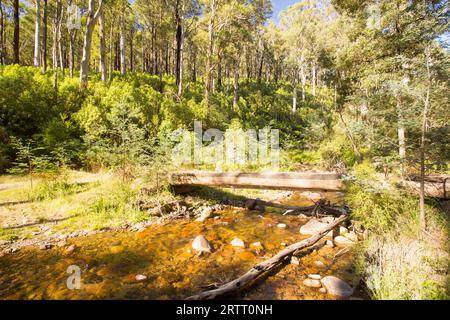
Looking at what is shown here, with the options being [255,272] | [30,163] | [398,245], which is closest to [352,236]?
[398,245]

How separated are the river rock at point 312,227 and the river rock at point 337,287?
5.98ft

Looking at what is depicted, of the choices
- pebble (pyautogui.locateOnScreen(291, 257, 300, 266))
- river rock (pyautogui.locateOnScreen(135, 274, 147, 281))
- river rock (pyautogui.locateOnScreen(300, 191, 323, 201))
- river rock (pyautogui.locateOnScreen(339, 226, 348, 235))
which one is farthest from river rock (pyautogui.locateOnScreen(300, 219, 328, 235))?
river rock (pyautogui.locateOnScreen(135, 274, 147, 281))

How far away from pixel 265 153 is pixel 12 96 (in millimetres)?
10225

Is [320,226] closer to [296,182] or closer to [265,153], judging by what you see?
[296,182]

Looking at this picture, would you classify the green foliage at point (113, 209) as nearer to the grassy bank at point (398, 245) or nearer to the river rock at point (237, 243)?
the river rock at point (237, 243)

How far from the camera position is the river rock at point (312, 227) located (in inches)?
212

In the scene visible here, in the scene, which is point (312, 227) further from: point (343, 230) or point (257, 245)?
point (257, 245)

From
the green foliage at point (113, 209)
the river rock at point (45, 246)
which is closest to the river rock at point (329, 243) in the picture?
the green foliage at point (113, 209)

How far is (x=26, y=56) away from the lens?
120ft

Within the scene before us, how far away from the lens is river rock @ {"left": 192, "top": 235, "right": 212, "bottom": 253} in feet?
15.1

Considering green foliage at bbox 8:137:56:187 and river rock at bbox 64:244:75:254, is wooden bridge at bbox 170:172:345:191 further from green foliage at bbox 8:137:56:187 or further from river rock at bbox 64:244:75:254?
green foliage at bbox 8:137:56:187

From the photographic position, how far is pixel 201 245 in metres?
4.69

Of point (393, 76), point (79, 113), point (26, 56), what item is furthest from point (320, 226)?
point (26, 56)
